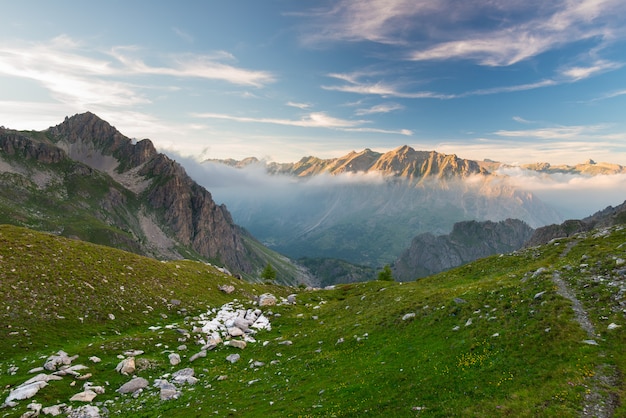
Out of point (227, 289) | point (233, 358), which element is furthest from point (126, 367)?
point (227, 289)

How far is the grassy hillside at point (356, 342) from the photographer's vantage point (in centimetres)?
1891

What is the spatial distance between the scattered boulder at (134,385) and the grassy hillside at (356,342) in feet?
2.21

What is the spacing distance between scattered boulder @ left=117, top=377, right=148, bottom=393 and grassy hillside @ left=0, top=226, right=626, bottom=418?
0.67 meters

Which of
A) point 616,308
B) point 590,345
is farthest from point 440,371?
point 616,308

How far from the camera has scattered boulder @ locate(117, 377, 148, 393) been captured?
88.5 feet

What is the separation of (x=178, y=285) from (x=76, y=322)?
19.2 meters

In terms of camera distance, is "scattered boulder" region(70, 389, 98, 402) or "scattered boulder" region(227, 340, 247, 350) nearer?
"scattered boulder" region(70, 389, 98, 402)

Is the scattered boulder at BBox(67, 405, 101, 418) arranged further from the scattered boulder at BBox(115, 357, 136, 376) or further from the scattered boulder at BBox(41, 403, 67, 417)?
the scattered boulder at BBox(115, 357, 136, 376)

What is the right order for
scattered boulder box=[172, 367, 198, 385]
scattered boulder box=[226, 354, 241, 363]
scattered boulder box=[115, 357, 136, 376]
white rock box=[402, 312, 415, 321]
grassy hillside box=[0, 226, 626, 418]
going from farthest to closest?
scattered boulder box=[226, 354, 241, 363]
white rock box=[402, 312, 415, 321]
scattered boulder box=[115, 357, 136, 376]
scattered boulder box=[172, 367, 198, 385]
grassy hillside box=[0, 226, 626, 418]

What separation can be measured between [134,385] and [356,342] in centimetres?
2057

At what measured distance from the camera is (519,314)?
26297mm

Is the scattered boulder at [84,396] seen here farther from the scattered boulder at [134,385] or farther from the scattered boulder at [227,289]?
the scattered boulder at [227,289]

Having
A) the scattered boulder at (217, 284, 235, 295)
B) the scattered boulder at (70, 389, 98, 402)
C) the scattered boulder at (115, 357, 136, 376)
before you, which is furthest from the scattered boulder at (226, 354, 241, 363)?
the scattered boulder at (217, 284, 235, 295)

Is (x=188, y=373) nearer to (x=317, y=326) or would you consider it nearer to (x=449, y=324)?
(x=317, y=326)
